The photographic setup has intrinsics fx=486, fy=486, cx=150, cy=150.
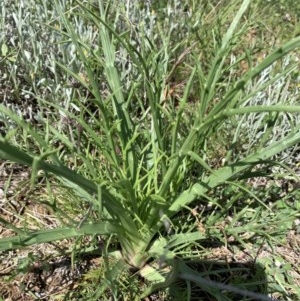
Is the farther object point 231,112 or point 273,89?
point 273,89

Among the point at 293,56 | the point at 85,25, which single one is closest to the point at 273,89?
the point at 293,56

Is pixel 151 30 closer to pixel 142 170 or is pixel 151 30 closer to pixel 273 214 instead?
pixel 142 170

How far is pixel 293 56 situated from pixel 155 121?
1.15 meters

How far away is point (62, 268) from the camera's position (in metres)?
1.57

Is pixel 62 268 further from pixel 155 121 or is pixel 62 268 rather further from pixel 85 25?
pixel 85 25

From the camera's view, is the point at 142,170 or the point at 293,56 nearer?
the point at 142,170

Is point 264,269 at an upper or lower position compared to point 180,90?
lower

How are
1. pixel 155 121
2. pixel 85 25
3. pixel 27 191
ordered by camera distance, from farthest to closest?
pixel 85 25
pixel 27 191
pixel 155 121

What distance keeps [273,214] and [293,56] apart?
84 cm

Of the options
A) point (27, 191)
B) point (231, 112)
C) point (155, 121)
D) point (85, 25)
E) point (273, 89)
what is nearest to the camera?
point (231, 112)

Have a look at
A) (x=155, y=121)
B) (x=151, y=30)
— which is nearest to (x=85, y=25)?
(x=151, y=30)

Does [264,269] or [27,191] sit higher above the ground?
[264,269]

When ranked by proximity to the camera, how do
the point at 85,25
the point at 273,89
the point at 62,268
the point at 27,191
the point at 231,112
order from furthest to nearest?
the point at 85,25, the point at 273,89, the point at 27,191, the point at 62,268, the point at 231,112

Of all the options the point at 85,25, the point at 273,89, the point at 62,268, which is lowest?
the point at 62,268
